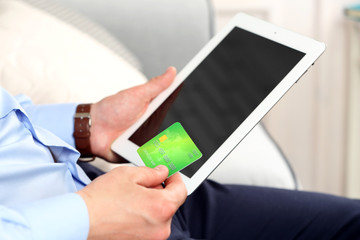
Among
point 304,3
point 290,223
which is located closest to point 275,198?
point 290,223

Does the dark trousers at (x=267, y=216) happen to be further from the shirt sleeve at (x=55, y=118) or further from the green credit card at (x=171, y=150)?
the shirt sleeve at (x=55, y=118)

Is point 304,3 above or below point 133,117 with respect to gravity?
above

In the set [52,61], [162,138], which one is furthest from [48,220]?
[52,61]

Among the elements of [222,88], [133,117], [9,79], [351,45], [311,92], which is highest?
[351,45]

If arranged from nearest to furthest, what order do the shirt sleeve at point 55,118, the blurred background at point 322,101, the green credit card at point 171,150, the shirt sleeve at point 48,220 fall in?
the shirt sleeve at point 48,220 → the green credit card at point 171,150 → the shirt sleeve at point 55,118 → the blurred background at point 322,101

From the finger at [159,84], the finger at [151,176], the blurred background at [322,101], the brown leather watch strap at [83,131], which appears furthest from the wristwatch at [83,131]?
the blurred background at [322,101]

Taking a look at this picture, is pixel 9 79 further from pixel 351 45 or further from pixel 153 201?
pixel 351 45

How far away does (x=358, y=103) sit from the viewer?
1.56m

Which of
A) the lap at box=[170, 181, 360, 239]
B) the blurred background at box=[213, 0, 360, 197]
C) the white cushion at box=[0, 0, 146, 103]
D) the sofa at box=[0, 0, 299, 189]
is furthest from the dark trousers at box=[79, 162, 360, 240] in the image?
the blurred background at box=[213, 0, 360, 197]

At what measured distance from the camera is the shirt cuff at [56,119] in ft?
2.59

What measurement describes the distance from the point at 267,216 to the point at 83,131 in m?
0.33

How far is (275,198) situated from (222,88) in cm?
20

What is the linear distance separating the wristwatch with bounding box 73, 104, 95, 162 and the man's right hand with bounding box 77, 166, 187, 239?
0.26 metres

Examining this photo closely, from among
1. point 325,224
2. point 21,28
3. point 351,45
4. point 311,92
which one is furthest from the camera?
point 311,92
